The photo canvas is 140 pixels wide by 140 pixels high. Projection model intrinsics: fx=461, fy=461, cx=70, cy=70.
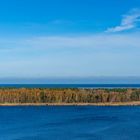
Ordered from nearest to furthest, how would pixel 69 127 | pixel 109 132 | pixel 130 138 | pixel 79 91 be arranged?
pixel 130 138 < pixel 109 132 < pixel 69 127 < pixel 79 91

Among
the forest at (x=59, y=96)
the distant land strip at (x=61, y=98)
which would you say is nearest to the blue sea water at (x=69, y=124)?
the distant land strip at (x=61, y=98)

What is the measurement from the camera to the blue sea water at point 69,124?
7462 centimetres

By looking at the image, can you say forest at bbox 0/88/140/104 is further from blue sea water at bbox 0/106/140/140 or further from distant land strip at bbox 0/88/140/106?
blue sea water at bbox 0/106/140/140

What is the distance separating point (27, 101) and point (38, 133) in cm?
6454

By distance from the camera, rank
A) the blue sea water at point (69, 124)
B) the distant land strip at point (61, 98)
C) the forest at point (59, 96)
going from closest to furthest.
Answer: the blue sea water at point (69, 124), the distant land strip at point (61, 98), the forest at point (59, 96)

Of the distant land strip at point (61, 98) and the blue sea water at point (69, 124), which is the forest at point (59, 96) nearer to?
the distant land strip at point (61, 98)

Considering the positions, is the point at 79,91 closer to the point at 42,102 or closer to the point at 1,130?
the point at 42,102

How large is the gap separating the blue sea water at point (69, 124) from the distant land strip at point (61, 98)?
11.9 m

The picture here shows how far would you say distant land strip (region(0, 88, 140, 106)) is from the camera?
141 meters

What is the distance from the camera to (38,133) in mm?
78688

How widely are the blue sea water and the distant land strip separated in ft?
39.1

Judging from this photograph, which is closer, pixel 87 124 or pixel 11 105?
pixel 87 124

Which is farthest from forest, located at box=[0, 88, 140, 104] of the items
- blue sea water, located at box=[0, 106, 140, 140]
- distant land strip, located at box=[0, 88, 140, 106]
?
blue sea water, located at box=[0, 106, 140, 140]

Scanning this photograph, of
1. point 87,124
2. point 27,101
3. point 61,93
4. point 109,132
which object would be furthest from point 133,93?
point 109,132
